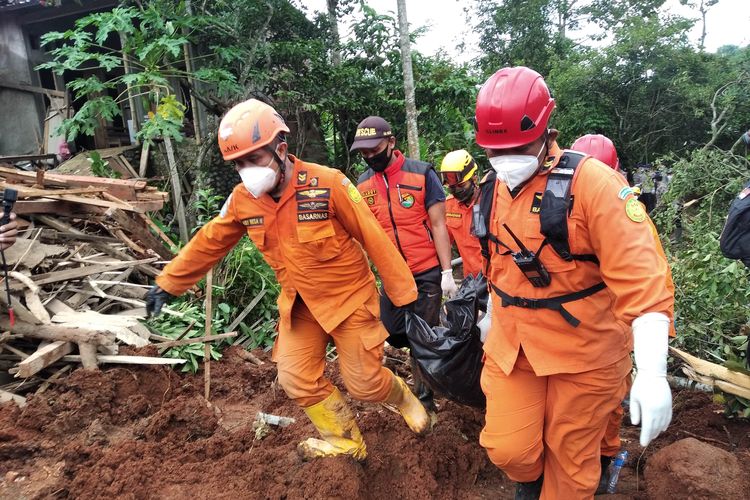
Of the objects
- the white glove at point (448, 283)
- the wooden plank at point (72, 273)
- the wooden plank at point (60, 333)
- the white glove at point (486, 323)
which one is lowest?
the wooden plank at point (60, 333)

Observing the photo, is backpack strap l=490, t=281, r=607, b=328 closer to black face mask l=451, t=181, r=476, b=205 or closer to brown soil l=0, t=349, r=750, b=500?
brown soil l=0, t=349, r=750, b=500

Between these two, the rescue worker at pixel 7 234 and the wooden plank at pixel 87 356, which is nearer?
the rescue worker at pixel 7 234

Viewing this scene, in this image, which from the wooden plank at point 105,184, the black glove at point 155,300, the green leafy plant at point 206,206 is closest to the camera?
the black glove at point 155,300

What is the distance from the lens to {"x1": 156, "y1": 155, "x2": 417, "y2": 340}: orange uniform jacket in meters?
2.88

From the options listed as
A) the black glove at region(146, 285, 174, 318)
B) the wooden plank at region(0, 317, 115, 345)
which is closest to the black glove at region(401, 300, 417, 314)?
the black glove at region(146, 285, 174, 318)

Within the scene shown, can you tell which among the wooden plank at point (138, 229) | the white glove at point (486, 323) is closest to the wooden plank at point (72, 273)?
the wooden plank at point (138, 229)

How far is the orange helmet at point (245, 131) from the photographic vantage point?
267 centimetres

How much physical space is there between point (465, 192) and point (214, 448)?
113 inches

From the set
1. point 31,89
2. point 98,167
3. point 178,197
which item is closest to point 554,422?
point 178,197

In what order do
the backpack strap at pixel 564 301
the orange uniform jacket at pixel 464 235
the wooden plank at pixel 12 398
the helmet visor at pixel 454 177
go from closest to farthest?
the backpack strap at pixel 564 301 → the wooden plank at pixel 12 398 → the orange uniform jacket at pixel 464 235 → the helmet visor at pixel 454 177

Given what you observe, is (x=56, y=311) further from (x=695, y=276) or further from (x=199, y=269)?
(x=695, y=276)

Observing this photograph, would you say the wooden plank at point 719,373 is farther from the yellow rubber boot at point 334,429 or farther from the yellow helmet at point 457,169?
the yellow rubber boot at point 334,429

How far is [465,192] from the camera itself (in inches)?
179

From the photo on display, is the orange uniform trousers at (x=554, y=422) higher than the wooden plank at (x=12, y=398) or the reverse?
higher
